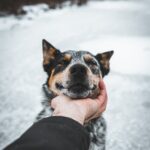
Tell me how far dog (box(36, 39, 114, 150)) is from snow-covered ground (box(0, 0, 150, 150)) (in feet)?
2.53

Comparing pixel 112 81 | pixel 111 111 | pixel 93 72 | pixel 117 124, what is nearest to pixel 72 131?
pixel 93 72

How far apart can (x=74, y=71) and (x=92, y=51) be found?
4.19m

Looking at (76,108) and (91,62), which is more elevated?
(76,108)

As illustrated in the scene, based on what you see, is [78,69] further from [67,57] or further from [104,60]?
[104,60]

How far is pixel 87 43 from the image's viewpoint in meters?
7.70

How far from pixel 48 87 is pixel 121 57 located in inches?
164

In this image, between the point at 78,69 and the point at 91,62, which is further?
the point at 91,62

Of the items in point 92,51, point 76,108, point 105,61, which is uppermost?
point 76,108

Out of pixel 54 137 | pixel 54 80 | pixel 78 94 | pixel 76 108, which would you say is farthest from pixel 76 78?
pixel 54 137

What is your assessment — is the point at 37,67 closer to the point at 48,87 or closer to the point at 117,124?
the point at 117,124

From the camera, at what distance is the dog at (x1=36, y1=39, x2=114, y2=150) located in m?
2.88

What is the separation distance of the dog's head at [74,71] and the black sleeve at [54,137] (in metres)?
1.40

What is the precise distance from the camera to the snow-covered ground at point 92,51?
408 centimetres

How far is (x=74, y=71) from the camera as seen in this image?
2891 mm
